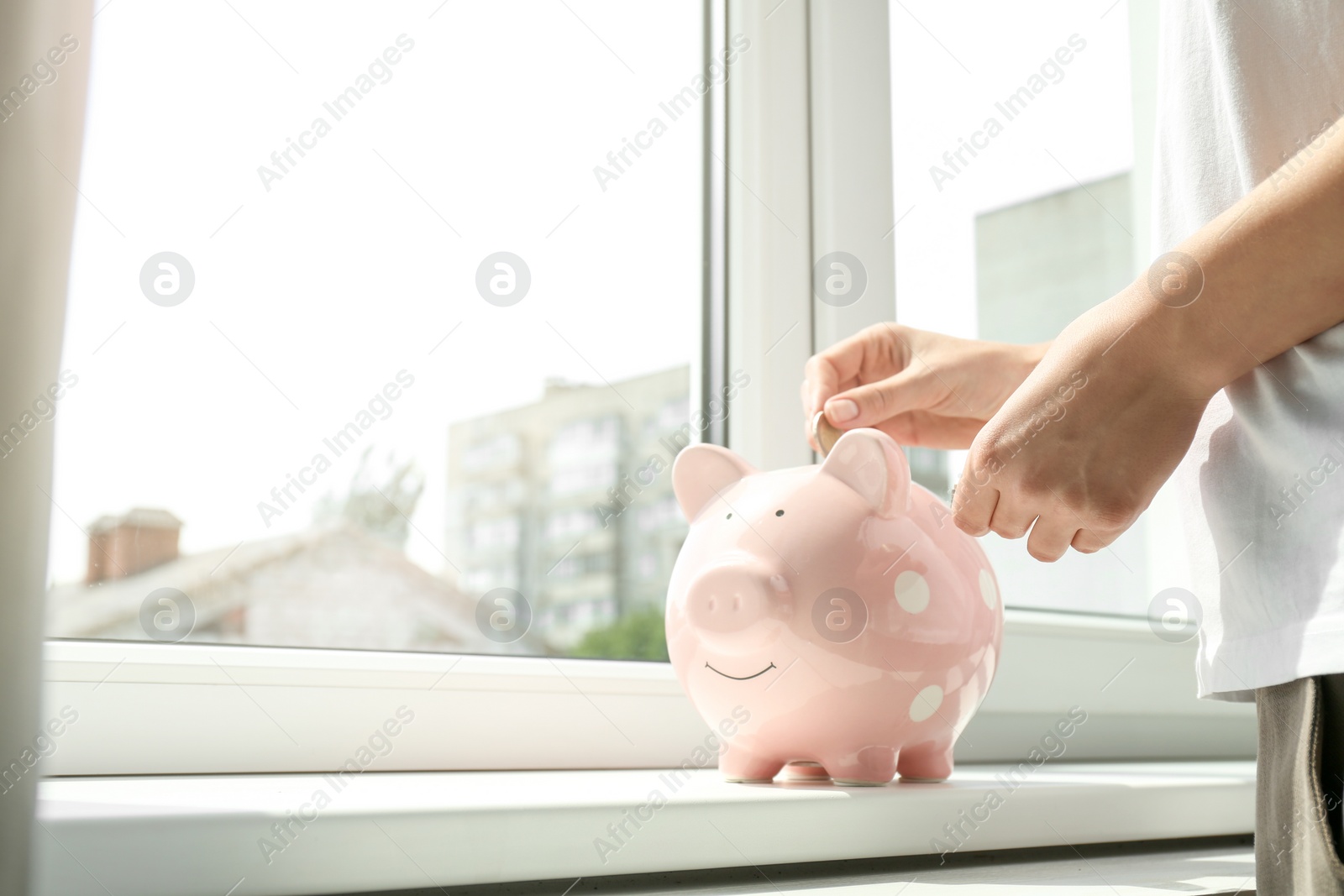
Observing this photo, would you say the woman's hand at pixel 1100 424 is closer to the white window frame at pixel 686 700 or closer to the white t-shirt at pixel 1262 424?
the white t-shirt at pixel 1262 424

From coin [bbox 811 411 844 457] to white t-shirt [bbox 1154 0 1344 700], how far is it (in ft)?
1.02

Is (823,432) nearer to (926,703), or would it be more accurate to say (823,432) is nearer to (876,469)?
(876,469)

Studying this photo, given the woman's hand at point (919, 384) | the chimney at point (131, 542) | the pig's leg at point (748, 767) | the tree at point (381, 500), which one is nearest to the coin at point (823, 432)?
the woman's hand at point (919, 384)

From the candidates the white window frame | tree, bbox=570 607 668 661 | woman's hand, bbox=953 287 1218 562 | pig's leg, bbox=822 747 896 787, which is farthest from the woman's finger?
tree, bbox=570 607 668 661

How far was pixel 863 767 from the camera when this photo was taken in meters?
0.74

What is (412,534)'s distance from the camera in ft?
3.82

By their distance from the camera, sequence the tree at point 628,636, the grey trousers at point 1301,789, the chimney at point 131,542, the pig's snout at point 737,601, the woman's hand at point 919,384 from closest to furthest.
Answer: the grey trousers at point 1301,789, the pig's snout at point 737,601, the woman's hand at point 919,384, the chimney at point 131,542, the tree at point 628,636

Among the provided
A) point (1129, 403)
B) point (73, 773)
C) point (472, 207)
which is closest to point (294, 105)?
point (472, 207)

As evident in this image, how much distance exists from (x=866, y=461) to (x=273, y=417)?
1.96ft

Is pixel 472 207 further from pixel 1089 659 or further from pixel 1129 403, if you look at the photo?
pixel 1089 659

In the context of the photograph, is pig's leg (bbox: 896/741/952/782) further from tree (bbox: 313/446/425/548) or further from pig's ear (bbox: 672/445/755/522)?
tree (bbox: 313/446/425/548)

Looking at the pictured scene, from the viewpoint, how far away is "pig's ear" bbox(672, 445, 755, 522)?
0.82 meters

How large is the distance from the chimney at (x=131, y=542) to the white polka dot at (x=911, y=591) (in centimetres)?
68

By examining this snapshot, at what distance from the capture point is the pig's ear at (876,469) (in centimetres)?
73
